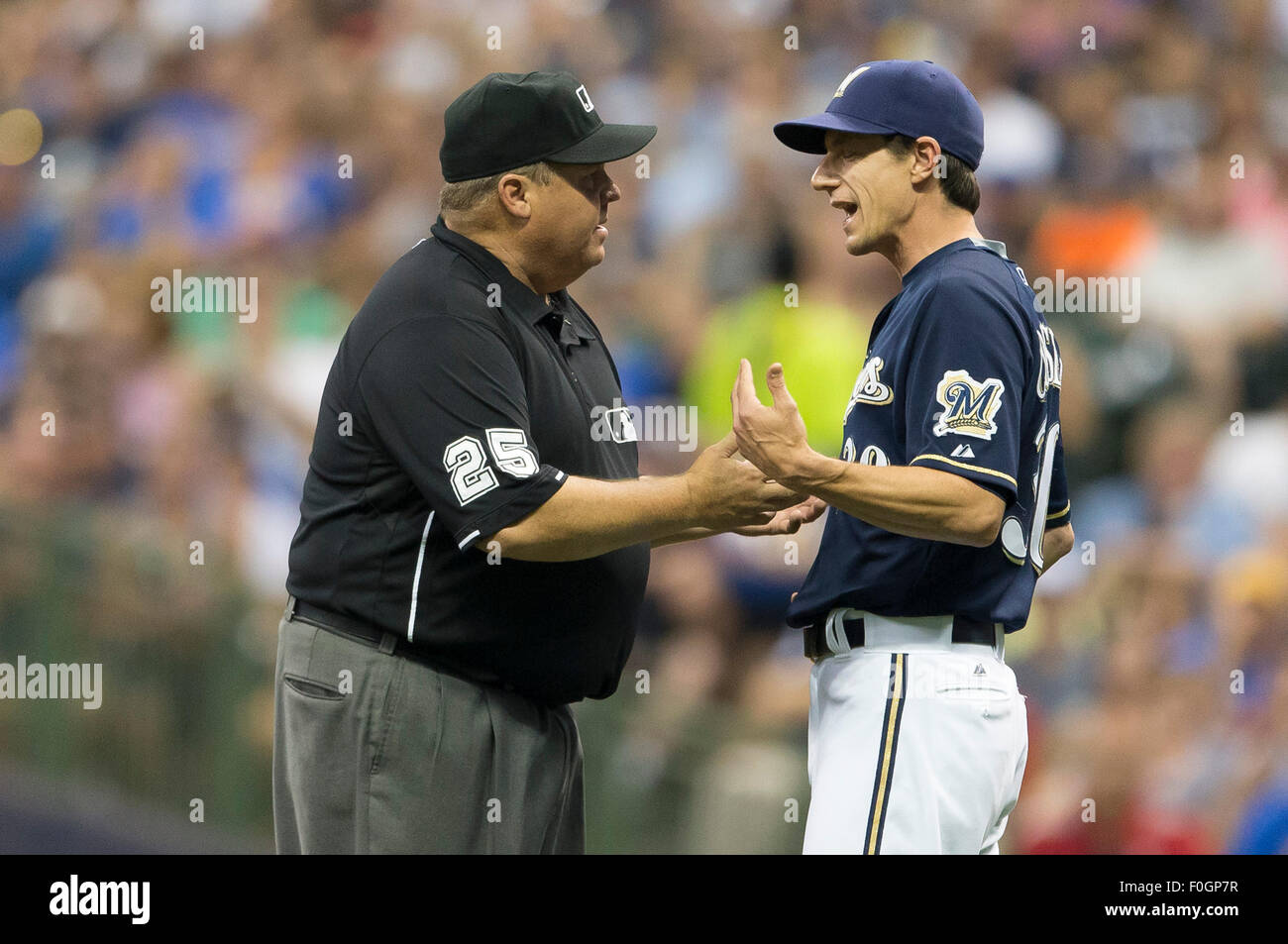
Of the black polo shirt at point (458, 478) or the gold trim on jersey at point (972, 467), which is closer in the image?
the gold trim on jersey at point (972, 467)

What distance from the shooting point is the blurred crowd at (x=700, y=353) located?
15.6 ft

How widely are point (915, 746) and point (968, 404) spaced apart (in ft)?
2.14

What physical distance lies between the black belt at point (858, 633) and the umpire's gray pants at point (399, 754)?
22.8 inches

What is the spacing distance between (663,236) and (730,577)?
167cm

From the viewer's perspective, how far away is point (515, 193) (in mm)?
3193

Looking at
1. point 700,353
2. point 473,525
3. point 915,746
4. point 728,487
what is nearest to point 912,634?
point 915,746

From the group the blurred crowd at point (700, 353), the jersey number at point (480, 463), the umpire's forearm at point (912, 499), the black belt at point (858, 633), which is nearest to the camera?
the umpire's forearm at point (912, 499)

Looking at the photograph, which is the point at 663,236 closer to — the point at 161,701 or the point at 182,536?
the point at 182,536

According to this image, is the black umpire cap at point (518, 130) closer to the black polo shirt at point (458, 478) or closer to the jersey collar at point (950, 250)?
the black polo shirt at point (458, 478)

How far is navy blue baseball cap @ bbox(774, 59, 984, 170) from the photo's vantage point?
309 cm

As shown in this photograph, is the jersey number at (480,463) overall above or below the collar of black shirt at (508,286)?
below

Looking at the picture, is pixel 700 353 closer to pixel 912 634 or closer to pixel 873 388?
pixel 873 388

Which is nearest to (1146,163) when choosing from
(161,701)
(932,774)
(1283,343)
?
(1283,343)

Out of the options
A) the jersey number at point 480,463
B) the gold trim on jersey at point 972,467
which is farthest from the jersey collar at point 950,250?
the jersey number at point 480,463
